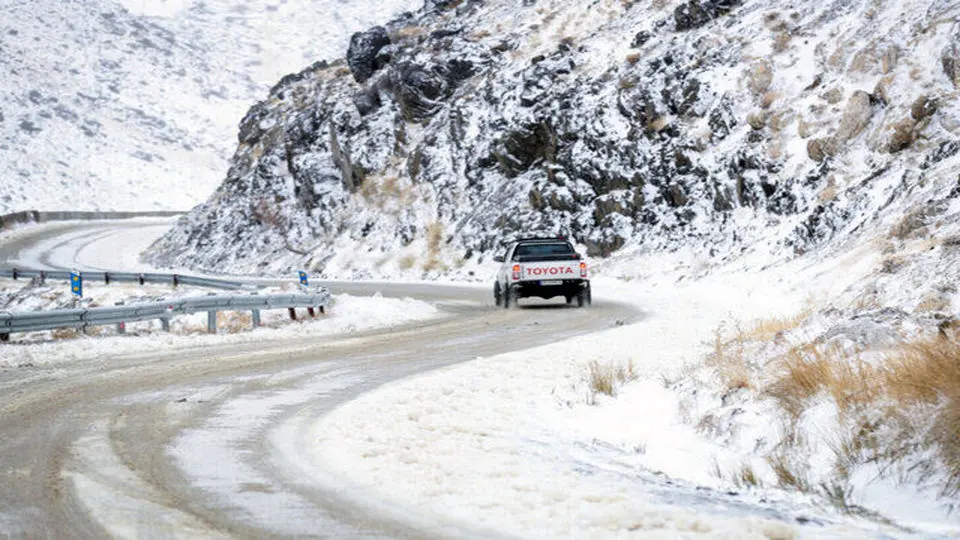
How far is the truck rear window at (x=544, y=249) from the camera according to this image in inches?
851

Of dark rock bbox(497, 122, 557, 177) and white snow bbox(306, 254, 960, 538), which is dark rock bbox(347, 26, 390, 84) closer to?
dark rock bbox(497, 122, 557, 177)

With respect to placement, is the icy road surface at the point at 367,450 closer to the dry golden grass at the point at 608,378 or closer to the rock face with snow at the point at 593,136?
the dry golden grass at the point at 608,378

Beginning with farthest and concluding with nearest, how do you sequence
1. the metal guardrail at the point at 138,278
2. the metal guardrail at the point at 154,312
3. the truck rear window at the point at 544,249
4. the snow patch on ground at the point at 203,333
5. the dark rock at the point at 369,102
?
the dark rock at the point at 369,102
the metal guardrail at the point at 138,278
the truck rear window at the point at 544,249
the metal guardrail at the point at 154,312
the snow patch on ground at the point at 203,333

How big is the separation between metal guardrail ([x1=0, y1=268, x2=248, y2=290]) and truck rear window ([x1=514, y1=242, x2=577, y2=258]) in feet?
37.7

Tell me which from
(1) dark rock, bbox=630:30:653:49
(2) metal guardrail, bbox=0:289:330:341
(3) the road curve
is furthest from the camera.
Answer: (1) dark rock, bbox=630:30:653:49

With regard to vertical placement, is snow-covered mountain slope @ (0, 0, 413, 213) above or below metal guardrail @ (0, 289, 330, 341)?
above

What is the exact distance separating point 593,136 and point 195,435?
Answer: 31.5 m

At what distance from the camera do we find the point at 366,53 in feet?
176

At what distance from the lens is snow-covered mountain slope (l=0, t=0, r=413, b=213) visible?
91.9 m

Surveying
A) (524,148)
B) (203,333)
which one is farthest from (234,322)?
(524,148)

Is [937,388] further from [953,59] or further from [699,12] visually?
[699,12]

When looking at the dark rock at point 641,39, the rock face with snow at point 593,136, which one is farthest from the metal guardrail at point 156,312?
the dark rock at point 641,39

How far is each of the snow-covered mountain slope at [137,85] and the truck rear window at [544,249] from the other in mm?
74484

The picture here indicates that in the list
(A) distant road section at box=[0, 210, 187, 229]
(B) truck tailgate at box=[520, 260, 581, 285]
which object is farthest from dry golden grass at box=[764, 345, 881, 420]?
(A) distant road section at box=[0, 210, 187, 229]
